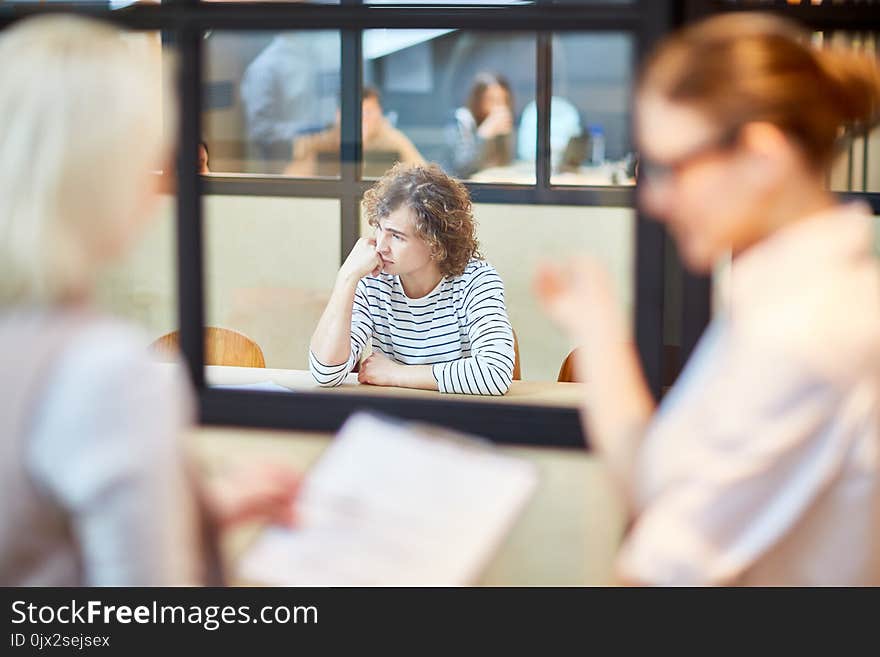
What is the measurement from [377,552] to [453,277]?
1.64m

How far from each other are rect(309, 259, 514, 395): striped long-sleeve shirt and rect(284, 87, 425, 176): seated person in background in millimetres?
1868

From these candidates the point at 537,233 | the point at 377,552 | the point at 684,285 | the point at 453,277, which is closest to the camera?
the point at 377,552

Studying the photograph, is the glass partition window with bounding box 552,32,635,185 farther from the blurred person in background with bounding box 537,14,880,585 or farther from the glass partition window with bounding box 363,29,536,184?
the blurred person in background with bounding box 537,14,880,585

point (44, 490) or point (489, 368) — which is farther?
point (489, 368)

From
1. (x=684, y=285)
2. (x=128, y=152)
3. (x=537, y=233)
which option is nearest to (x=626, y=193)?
(x=537, y=233)

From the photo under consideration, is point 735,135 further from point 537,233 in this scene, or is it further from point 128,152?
point 537,233

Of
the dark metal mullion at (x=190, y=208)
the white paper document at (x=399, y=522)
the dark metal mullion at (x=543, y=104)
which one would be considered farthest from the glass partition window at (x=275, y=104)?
the white paper document at (x=399, y=522)

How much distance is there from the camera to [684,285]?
A: 157 centimetres

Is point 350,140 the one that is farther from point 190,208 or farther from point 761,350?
point 761,350

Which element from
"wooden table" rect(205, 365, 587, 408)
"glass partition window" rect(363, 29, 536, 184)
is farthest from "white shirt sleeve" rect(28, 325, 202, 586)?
"glass partition window" rect(363, 29, 536, 184)

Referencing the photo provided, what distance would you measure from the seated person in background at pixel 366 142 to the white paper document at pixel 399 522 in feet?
11.1

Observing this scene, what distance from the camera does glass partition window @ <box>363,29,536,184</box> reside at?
16.2ft
